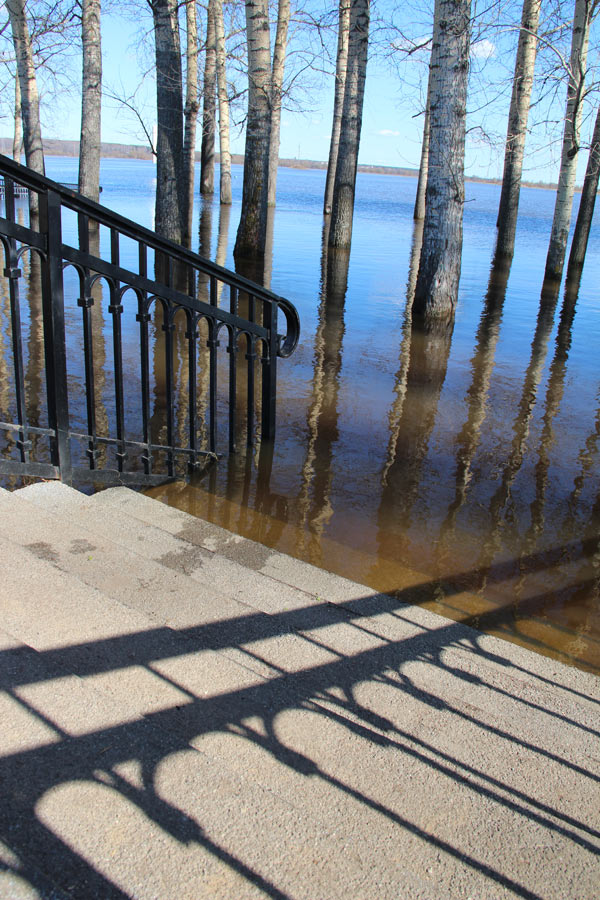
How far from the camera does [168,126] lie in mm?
13766

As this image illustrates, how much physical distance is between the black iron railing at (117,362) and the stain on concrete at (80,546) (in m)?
0.67

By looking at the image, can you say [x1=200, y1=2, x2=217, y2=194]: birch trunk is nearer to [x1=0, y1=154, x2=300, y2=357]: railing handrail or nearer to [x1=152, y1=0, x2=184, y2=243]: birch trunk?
[x1=152, y1=0, x2=184, y2=243]: birch trunk

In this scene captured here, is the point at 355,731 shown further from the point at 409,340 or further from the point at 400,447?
the point at 409,340

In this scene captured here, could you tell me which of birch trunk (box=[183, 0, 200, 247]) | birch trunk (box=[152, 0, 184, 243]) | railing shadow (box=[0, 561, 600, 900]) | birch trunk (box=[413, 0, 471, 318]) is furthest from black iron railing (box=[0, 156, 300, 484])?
birch trunk (box=[183, 0, 200, 247])

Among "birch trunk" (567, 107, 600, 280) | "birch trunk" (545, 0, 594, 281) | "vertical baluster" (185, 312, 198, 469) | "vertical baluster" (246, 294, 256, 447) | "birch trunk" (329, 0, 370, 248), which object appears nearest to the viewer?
"vertical baluster" (185, 312, 198, 469)

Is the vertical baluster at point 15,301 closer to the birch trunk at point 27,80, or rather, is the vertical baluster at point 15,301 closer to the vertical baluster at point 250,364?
the vertical baluster at point 250,364

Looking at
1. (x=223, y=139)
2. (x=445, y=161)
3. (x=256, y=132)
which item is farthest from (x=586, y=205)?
(x=223, y=139)

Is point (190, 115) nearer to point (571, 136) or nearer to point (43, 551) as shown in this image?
point (571, 136)

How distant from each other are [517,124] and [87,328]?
16479 mm

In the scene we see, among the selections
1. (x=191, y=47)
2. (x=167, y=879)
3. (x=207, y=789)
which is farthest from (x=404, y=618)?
(x=191, y=47)

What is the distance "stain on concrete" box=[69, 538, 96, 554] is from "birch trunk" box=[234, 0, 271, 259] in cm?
1249

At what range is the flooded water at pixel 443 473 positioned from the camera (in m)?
3.69

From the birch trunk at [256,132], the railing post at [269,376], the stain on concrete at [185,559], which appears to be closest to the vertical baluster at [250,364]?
the railing post at [269,376]

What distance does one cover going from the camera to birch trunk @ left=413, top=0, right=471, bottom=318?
894cm
